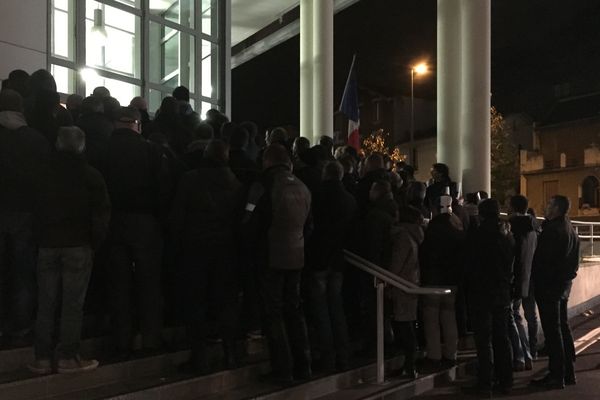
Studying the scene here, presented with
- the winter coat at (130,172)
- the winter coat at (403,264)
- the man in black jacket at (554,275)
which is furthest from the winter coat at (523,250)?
the winter coat at (130,172)

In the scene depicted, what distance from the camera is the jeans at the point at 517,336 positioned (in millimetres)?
7709

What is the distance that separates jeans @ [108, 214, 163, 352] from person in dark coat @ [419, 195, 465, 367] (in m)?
2.97

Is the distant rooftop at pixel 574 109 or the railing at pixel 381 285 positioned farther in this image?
the distant rooftop at pixel 574 109

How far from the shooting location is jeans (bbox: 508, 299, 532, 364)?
25.3 feet

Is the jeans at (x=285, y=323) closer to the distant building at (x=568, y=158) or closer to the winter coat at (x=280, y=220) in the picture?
the winter coat at (x=280, y=220)

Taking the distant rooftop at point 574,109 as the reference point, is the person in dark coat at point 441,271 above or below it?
below

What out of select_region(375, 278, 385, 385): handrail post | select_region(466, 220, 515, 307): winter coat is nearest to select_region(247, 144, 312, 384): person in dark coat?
select_region(375, 278, 385, 385): handrail post

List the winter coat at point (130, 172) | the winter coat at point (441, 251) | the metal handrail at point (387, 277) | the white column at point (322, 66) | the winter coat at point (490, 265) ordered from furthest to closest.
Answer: the white column at point (322, 66) → the winter coat at point (441, 251) → the winter coat at point (490, 265) → the metal handrail at point (387, 277) → the winter coat at point (130, 172)

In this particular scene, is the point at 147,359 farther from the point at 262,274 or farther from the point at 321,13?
the point at 321,13

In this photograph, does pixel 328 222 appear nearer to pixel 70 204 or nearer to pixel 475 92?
Answer: pixel 70 204

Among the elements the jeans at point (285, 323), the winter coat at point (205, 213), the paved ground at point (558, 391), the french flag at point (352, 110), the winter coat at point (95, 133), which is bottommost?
the paved ground at point (558, 391)

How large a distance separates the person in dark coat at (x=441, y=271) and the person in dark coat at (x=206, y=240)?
2459 millimetres

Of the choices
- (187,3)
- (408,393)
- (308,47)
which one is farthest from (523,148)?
(408,393)

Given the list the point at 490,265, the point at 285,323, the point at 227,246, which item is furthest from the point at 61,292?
the point at 490,265
